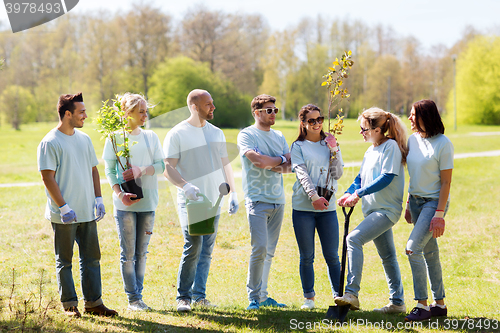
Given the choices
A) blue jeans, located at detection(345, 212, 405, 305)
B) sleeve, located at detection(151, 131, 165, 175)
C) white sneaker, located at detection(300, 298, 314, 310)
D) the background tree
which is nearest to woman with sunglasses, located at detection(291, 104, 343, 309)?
white sneaker, located at detection(300, 298, 314, 310)

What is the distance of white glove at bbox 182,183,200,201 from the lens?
13.8 feet

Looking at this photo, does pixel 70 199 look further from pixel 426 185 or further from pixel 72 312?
pixel 426 185

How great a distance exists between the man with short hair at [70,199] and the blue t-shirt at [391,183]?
257cm

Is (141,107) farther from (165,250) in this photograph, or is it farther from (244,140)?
(165,250)

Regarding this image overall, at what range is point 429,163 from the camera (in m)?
4.04

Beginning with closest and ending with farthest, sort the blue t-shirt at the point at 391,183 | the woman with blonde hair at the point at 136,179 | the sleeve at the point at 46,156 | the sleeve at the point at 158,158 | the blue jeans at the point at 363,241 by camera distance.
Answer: the sleeve at the point at 46,156
the blue jeans at the point at 363,241
the blue t-shirt at the point at 391,183
the woman with blonde hair at the point at 136,179
the sleeve at the point at 158,158

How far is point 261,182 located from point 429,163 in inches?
61.7

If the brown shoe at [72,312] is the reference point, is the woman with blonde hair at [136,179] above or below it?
above

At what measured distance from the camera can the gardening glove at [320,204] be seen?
169 inches

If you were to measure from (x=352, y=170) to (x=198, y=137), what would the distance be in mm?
12560

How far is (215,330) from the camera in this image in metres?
3.81

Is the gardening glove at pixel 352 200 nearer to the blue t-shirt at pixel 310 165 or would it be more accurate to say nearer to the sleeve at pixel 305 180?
the blue t-shirt at pixel 310 165

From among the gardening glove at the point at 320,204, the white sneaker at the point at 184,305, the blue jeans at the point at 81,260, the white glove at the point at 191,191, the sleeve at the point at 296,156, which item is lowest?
the white sneaker at the point at 184,305

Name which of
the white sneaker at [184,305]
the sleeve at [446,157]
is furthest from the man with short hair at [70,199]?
the sleeve at [446,157]
